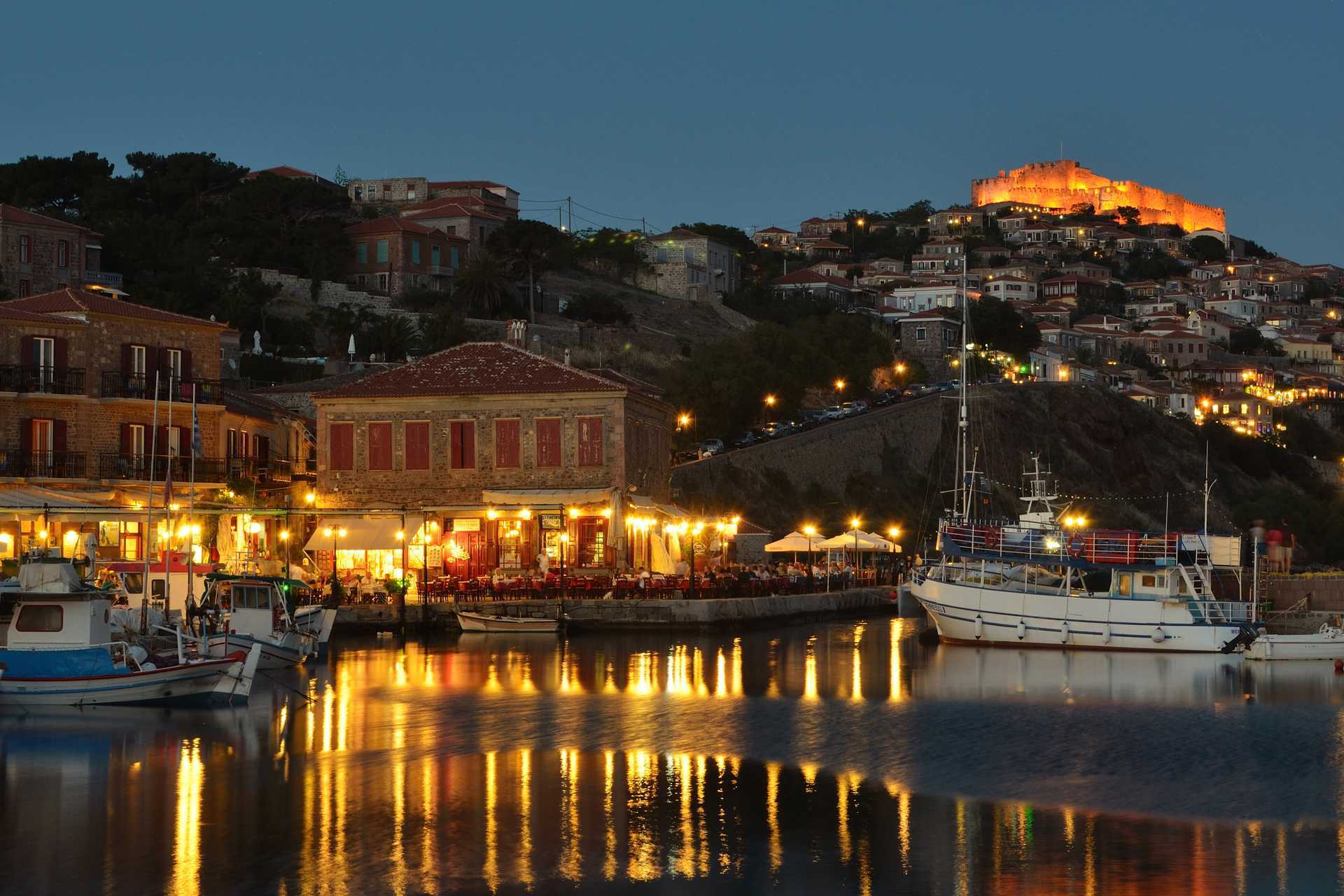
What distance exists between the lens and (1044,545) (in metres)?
40.6

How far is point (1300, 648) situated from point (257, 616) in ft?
77.1

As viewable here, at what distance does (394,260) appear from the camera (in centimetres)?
9669

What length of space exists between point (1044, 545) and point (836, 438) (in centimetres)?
3863

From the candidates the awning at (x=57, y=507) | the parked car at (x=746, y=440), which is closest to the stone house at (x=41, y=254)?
the parked car at (x=746, y=440)

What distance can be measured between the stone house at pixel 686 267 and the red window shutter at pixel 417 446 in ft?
223

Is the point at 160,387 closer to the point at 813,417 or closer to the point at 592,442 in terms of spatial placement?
the point at 592,442

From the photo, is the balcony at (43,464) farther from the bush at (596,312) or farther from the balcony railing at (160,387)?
the bush at (596,312)

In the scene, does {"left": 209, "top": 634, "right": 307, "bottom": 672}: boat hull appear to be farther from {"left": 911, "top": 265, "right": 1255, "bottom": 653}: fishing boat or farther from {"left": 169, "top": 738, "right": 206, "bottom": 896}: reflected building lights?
{"left": 911, "top": 265, "right": 1255, "bottom": 653}: fishing boat

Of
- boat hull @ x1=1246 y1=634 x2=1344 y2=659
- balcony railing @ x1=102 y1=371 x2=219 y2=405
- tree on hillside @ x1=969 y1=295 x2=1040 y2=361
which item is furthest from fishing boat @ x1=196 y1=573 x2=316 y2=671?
tree on hillside @ x1=969 y1=295 x2=1040 y2=361

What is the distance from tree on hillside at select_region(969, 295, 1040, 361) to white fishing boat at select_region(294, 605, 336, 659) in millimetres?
81362

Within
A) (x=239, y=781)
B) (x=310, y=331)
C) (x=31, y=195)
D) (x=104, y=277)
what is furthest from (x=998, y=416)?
(x=239, y=781)

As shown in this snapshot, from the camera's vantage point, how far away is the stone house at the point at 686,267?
11656 cm

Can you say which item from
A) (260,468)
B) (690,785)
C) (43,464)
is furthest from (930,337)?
(690,785)

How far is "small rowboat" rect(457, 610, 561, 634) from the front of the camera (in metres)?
41.9
